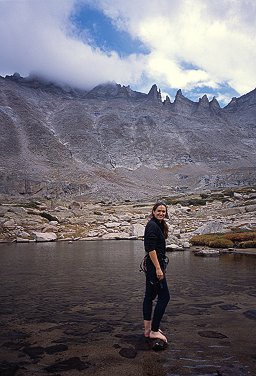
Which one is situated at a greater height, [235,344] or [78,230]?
[78,230]

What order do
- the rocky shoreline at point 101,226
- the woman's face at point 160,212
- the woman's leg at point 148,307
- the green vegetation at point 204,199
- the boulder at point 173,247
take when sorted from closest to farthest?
the woman's leg at point 148,307 < the woman's face at point 160,212 < the boulder at point 173,247 < the rocky shoreline at point 101,226 < the green vegetation at point 204,199

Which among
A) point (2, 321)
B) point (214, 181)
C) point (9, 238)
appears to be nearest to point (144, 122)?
point (214, 181)

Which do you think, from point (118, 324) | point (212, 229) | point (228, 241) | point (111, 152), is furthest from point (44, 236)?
point (111, 152)

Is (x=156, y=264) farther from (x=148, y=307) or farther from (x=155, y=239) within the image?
(x=148, y=307)

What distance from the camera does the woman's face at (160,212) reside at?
261 inches

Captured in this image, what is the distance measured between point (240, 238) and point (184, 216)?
20279mm

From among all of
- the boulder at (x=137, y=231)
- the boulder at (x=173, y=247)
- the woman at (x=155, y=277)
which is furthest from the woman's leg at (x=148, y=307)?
the boulder at (x=137, y=231)

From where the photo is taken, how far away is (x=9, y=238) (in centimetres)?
3212

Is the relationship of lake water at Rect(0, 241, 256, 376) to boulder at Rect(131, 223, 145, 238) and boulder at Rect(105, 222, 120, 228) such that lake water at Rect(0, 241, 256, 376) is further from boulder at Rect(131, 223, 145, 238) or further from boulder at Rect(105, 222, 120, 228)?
boulder at Rect(105, 222, 120, 228)

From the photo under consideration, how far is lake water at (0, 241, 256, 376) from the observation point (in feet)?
16.5

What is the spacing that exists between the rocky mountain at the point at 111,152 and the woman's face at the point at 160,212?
9716cm

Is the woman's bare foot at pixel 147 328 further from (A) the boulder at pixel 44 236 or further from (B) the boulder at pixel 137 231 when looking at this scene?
(B) the boulder at pixel 137 231

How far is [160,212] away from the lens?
664 centimetres

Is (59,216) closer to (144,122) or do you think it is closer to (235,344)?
(235,344)
